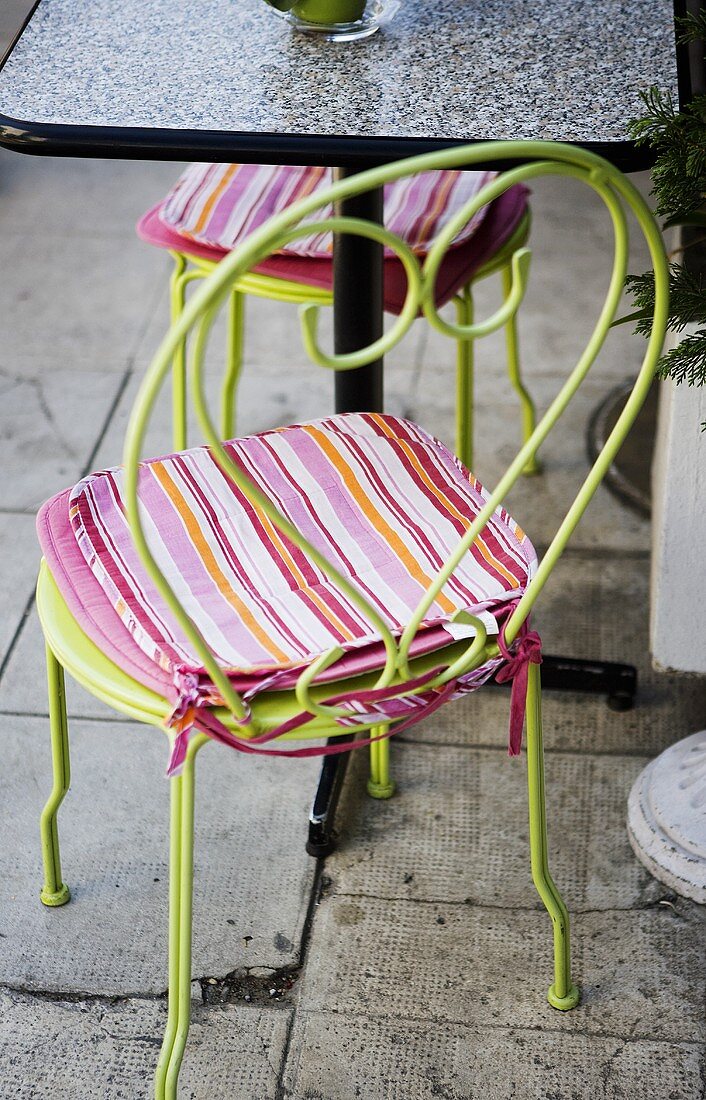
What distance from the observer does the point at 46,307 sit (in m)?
3.01

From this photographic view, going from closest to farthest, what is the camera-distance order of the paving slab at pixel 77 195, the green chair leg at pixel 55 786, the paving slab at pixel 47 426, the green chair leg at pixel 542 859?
the green chair leg at pixel 542 859, the green chair leg at pixel 55 786, the paving slab at pixel 47 426, the paving slab at pixel 77 195

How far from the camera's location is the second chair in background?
6.11 ft

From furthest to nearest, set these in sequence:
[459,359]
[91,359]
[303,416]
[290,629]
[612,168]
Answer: [91,359], [303,416], [459,359], [290,629], [612,168]

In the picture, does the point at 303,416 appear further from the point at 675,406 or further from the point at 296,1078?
the point at 296,1078

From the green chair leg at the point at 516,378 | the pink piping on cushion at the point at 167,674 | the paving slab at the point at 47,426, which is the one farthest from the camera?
the paving slab at the point at 47,426

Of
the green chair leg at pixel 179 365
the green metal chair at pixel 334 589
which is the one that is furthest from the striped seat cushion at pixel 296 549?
the green chair leg at pixel 179 365

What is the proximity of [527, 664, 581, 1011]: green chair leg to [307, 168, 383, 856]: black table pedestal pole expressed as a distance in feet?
1.19

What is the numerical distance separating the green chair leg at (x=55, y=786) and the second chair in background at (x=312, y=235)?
68 cm

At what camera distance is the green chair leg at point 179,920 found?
4.04 feet

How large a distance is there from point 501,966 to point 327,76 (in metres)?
1.13

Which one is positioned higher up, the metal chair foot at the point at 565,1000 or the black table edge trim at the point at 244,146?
the black table edge trim at the point at 244,146

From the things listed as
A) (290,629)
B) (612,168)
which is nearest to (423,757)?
(290,629)

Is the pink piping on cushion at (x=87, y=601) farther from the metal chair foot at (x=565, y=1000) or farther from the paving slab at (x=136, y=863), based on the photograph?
the metal chair foot at (x=565, y=1000)

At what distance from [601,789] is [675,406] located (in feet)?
1.95
